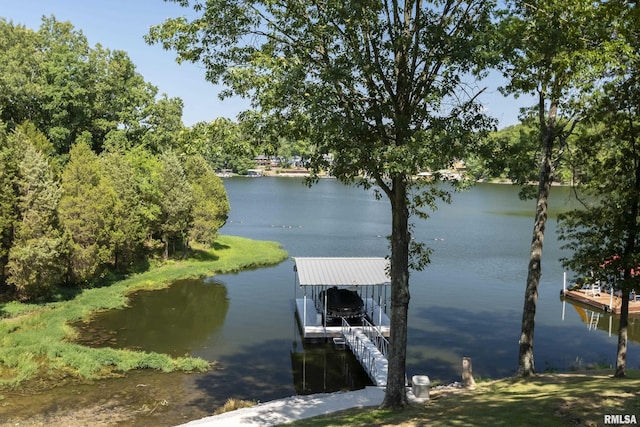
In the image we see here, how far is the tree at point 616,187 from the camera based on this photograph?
13.7m

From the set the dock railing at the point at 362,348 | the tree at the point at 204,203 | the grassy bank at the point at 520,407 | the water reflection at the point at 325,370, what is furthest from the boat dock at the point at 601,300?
the tree at the point at 204,203

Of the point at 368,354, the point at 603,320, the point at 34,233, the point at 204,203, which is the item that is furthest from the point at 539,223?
the point at 204,203

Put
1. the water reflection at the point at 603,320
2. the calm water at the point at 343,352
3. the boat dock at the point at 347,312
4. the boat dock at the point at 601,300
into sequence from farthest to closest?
the boat dock at the point at 601,300, the water reflection at the point at 603,320, the boat dock at the point at 347,312, the calm water at the point at 343,352

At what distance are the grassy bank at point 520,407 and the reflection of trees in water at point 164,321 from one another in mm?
13036

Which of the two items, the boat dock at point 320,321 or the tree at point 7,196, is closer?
the boat dock at point 320,321

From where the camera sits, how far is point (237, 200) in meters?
95.4

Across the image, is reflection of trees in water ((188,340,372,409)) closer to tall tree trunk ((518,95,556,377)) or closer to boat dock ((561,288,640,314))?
tall tree trunk ((518,95,556,377))

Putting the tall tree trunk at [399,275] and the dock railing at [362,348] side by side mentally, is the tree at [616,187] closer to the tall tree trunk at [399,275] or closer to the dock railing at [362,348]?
the tall tree trunk at [399,275]

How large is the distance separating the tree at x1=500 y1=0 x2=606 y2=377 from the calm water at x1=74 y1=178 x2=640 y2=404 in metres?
8.20

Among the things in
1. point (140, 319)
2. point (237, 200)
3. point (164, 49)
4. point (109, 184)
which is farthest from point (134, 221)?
point (237, 200)

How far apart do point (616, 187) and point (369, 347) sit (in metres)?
11.3

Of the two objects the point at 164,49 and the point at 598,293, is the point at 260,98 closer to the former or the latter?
the point at 164,49

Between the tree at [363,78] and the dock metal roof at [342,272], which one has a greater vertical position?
the tree at [363,78]

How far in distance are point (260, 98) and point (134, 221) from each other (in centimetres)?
2838
